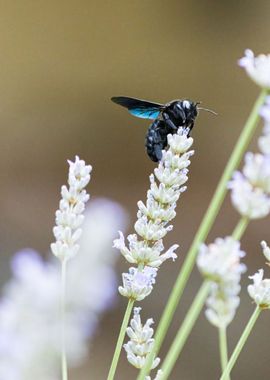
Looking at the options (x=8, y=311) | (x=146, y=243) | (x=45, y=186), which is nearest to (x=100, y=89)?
(x=45, y=186)

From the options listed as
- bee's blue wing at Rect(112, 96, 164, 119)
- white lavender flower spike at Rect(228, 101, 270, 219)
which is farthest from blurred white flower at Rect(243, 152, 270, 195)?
bee's blue wing at Rect(112, 96, 164, 119)

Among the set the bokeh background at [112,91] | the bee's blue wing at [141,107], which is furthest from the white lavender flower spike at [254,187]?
the bokeh background at [112,91]

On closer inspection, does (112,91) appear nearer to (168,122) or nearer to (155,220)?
(168,122)

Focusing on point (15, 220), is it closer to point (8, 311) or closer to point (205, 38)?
point (205, 38)

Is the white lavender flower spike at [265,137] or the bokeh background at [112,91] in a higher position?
the bokeh background at [112,91]

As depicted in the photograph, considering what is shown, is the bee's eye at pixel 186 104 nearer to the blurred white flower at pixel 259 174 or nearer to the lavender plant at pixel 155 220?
the lavender plant at pixel 155 220
